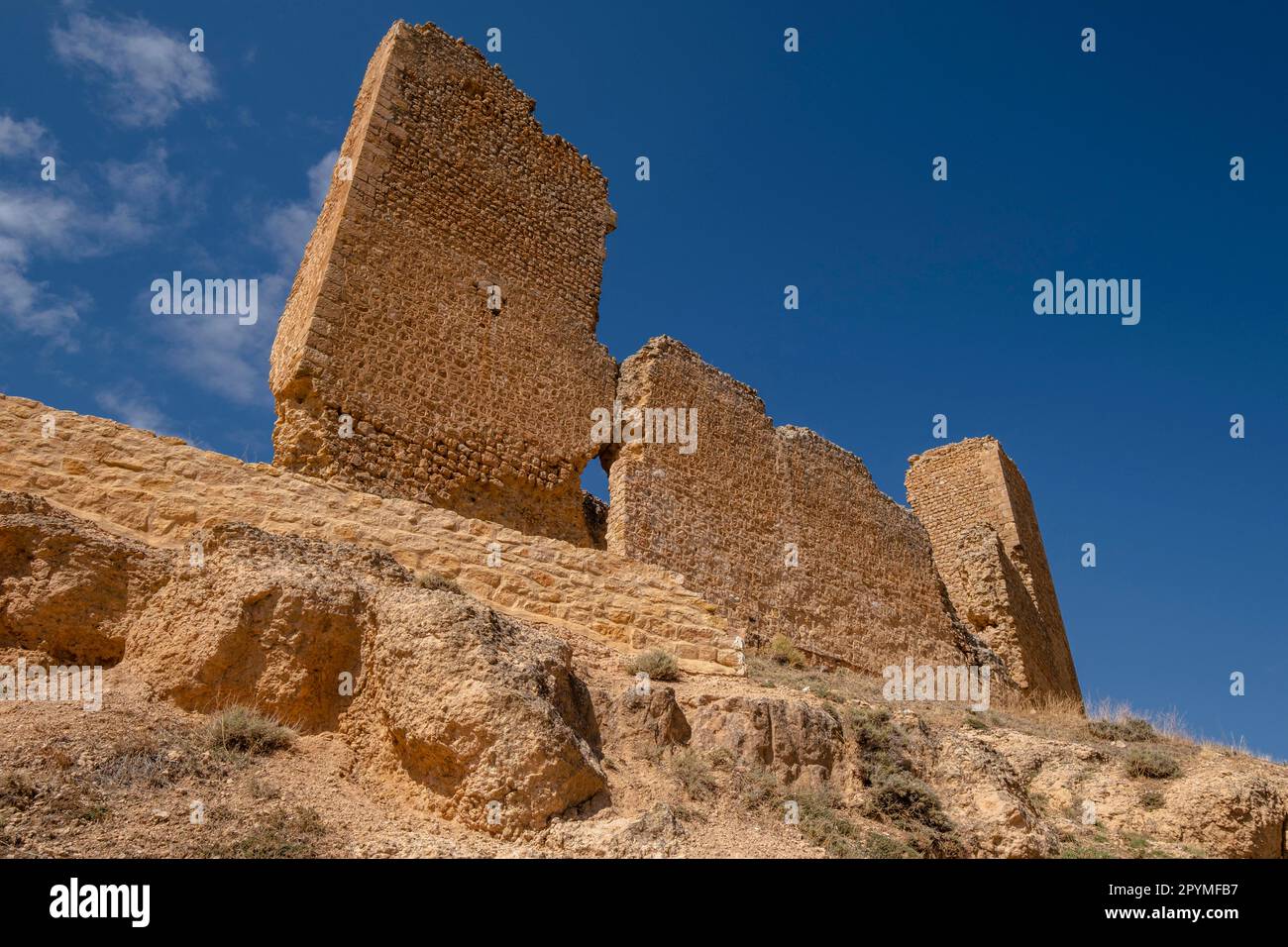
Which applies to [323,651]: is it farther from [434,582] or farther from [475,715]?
[434,582]

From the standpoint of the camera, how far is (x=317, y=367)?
941 cm

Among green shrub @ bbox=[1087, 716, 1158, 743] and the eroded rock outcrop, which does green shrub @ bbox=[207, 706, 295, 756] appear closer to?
the eroded rock outcrop

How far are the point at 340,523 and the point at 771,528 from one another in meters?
8.27

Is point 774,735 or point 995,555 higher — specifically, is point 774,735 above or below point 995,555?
below

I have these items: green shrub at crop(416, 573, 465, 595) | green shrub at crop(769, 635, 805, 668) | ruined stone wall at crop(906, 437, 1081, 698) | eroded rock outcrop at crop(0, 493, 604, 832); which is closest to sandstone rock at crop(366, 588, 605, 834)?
eroded rock outcrop at crop(0, 493, 604, 832)

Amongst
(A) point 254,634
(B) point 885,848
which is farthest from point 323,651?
(B) point 885,848

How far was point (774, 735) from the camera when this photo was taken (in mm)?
5578

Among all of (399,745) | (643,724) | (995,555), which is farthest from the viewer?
(995,555)

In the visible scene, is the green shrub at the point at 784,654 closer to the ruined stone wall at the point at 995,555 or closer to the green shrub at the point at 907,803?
the green shrub at the point at 907,803

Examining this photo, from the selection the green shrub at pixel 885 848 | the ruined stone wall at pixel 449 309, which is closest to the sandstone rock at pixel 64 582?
the green shrub at pixel 885 848

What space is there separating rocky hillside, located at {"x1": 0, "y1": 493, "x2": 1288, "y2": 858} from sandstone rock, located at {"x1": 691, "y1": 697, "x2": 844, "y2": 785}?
0.01m

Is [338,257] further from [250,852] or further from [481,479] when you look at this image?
[250,852]
